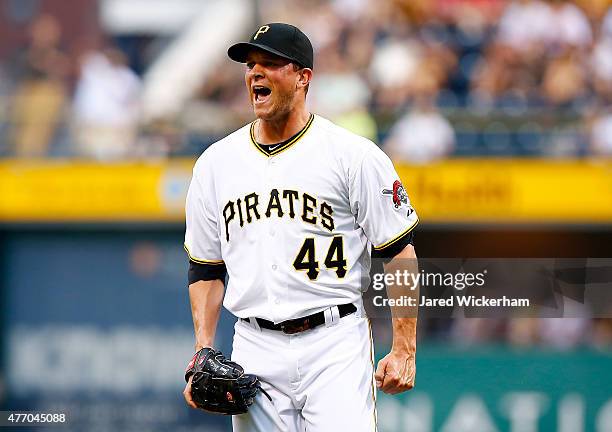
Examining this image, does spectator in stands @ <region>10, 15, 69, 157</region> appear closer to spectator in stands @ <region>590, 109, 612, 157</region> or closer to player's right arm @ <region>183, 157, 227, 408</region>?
spectator in stands @ <region>590, 109, 612, 157</region>

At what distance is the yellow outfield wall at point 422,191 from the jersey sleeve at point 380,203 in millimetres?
5528

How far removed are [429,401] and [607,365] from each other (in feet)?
5.18

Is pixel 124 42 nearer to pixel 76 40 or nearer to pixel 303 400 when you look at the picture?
pixel 76 40

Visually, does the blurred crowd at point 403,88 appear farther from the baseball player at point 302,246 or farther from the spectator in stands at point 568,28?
the baseball player at point 302,246

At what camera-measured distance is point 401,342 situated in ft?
13.9

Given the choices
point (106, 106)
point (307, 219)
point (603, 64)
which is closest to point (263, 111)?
point (307, 219)

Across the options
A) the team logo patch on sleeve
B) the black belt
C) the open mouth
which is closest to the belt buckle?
the black belt

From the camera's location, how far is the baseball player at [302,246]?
4.30 metres

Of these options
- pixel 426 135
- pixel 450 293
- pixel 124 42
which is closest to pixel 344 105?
pixel 426 135

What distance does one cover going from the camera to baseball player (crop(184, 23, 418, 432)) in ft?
14.1

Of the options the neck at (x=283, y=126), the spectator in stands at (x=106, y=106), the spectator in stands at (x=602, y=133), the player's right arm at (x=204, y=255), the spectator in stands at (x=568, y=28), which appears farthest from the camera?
the spectator in stands at (x=568, y=28)

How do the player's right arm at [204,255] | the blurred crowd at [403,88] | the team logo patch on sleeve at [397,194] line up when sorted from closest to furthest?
the team logo patch on sleeve at [397,194] < the player's right arm at [204,255] < the blurred crowd at [403,88]

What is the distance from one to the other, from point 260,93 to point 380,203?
1.97 ft

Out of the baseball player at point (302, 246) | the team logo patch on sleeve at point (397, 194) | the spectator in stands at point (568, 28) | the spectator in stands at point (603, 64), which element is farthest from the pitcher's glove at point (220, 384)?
the spectator in stands at point (568, 28)
